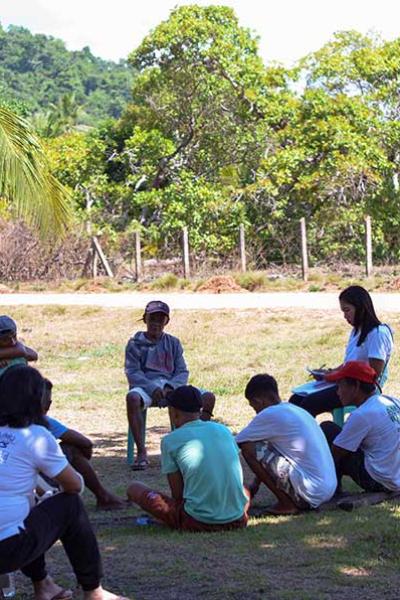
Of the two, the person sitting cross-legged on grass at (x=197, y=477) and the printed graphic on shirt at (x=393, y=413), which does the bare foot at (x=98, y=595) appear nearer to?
the person sitting cross-legged on grass at (x=197, y=477)

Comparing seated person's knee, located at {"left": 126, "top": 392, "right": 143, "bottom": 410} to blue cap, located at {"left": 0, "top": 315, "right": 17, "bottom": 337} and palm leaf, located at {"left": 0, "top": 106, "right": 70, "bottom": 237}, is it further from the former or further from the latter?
palm leaf, located at {"left": 0, "top": 106, "right": 70, "bottom": 237}

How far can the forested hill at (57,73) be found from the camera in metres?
123

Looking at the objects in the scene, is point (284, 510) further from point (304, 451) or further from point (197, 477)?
point (197, 477)

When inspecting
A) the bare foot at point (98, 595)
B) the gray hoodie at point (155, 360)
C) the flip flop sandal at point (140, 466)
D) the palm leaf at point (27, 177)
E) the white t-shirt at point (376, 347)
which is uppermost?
the palm leaf at point (27, 177)

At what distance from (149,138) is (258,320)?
13.9 m

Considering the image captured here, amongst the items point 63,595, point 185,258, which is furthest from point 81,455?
point 185,258

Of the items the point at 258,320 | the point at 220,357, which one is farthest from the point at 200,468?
the point at 258,320

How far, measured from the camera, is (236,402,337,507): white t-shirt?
22.7 feet

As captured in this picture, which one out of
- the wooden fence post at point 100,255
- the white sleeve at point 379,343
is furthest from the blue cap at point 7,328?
the wooden fence post at point 100,255

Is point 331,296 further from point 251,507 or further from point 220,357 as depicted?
point 251,507

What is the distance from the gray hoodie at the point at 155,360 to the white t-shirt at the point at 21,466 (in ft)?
14.7

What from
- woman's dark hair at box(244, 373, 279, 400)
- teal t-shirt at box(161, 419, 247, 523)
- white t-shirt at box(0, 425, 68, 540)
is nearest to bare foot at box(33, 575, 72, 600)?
white t-shirt at box(0, 425, 68, 540)

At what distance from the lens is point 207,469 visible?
6.34 meters

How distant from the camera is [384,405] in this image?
7.20 metres
